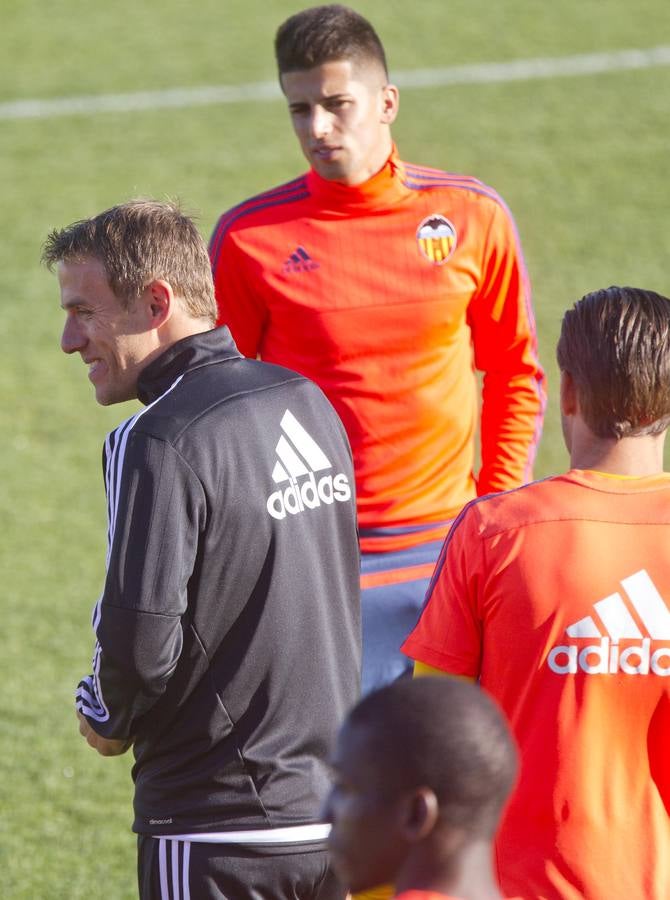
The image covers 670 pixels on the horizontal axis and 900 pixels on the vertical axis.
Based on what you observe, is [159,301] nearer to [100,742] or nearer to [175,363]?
[175,363]

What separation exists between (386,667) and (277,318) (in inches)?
41.0

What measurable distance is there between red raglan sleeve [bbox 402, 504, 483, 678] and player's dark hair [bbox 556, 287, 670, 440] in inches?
11.6

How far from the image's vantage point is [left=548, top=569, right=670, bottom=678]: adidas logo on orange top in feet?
7.78

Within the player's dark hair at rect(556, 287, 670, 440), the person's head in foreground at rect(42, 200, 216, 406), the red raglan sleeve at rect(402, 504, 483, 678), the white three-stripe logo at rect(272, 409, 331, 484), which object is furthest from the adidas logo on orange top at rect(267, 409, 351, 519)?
the player's dark hair at rect(556, 287, 670, 440)

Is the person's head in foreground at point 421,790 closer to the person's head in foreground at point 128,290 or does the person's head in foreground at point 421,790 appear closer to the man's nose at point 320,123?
the person's head in foreground at point 128,290

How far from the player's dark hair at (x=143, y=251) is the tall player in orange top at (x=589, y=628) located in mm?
812

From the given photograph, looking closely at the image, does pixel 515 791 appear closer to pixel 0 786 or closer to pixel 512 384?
pixel 512 384

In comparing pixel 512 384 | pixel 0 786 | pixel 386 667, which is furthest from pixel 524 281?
pixel 0 786

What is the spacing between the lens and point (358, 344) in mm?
3996

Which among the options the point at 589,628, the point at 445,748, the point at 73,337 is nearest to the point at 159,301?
the point at 73,337

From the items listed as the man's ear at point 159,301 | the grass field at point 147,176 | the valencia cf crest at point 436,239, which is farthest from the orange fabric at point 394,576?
the grass field at point 147,176

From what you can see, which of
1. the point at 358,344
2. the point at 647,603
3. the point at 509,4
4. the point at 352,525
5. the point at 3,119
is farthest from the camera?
the point at 509,4

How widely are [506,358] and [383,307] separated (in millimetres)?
419

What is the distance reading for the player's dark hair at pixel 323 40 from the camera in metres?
4.10
